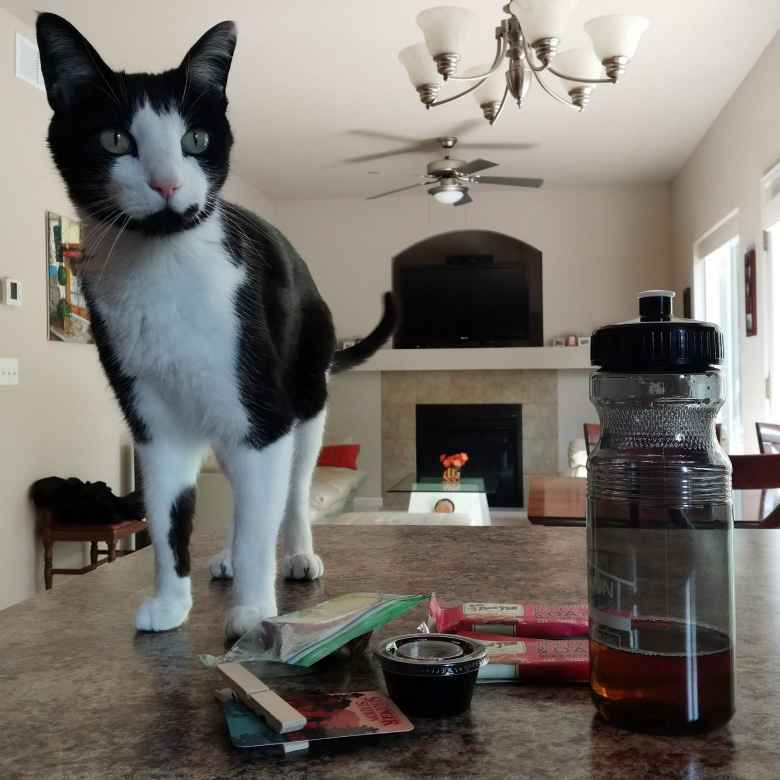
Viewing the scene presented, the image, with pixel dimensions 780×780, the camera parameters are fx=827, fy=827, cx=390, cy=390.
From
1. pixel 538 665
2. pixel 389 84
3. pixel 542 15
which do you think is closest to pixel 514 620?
pixel 538 665

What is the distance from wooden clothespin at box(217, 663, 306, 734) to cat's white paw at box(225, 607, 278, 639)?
0.37 ft

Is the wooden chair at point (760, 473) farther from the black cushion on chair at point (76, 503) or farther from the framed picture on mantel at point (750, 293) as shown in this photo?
the framed picture on mantel at point (750, 293)

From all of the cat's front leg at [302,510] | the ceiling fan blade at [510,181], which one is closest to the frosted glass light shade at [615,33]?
the ceiling fan blade at [510,181]

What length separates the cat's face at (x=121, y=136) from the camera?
630 millimetres

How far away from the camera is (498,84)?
3.21 metres

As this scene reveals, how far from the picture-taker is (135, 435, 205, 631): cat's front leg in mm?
709

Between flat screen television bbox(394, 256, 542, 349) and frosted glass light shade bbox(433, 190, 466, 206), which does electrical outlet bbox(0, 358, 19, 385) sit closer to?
frosted glass light shade bbox(433, 190, 466, 206)

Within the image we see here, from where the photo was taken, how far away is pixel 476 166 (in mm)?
4379

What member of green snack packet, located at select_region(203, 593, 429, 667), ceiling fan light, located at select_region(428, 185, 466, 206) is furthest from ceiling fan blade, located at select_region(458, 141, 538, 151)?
green snack packet, located at select_region(203, 593, 429, 667)

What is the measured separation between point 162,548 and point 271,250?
289 millimetres

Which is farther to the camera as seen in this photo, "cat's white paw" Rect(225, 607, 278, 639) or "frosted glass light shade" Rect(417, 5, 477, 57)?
"frosted glass light shade" Rect(417, 5, 477, 57)

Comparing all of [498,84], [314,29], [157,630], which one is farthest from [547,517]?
[157,630]

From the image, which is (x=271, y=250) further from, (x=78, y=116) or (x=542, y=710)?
(x=542, y=710)

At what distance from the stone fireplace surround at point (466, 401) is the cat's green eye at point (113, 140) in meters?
5.78
